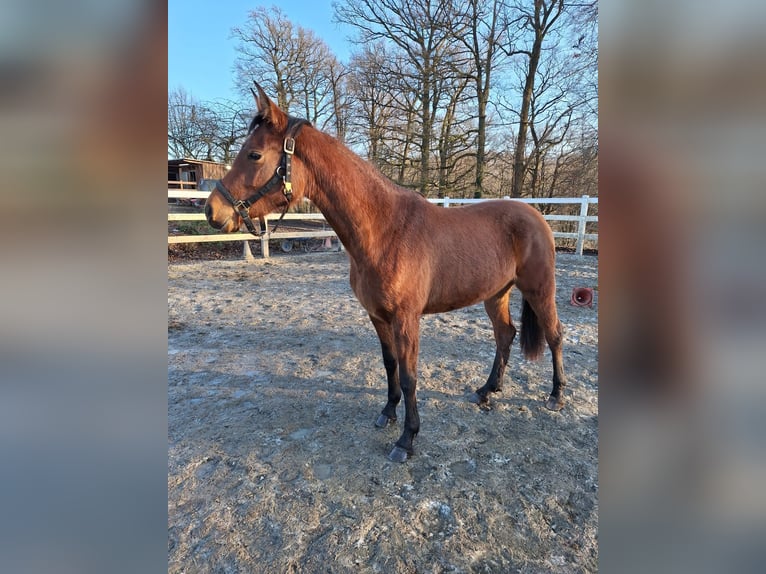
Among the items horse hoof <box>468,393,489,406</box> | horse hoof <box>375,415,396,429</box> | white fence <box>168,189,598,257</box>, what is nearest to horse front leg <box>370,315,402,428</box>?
horse hoof <box>375,415,396,429</box>

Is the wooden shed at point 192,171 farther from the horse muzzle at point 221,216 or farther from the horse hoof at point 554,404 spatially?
the horse hoof at point 554,404

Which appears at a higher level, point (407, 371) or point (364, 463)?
point (407, 371)

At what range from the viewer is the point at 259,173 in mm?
1967

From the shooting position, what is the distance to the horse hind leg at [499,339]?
9.53 feet

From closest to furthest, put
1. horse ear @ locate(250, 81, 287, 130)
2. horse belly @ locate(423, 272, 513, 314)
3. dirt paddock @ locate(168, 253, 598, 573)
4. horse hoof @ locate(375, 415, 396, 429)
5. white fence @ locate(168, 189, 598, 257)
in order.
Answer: dirt paddock @ locate(168, 253, 598, 573), horse ear @ locate(250, 81, 287, 130), horse belly @ locate(423, 272, 513, 314), horse hoof @ locate(375, 415, 396, 429), white fence @ locate(168, 189, 598, 257)

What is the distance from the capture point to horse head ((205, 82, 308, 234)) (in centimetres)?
196

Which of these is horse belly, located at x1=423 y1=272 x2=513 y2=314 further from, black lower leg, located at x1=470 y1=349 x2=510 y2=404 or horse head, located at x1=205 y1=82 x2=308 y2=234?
horse head, located at x1=205 y1=82 x2=308 y2=234

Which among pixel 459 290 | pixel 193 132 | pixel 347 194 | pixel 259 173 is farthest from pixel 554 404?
pixel 193 132

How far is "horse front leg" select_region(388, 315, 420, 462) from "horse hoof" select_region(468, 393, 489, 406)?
72 cm

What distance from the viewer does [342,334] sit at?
4.32 m

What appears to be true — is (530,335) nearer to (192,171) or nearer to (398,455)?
(398,455)

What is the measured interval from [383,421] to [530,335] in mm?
1435
